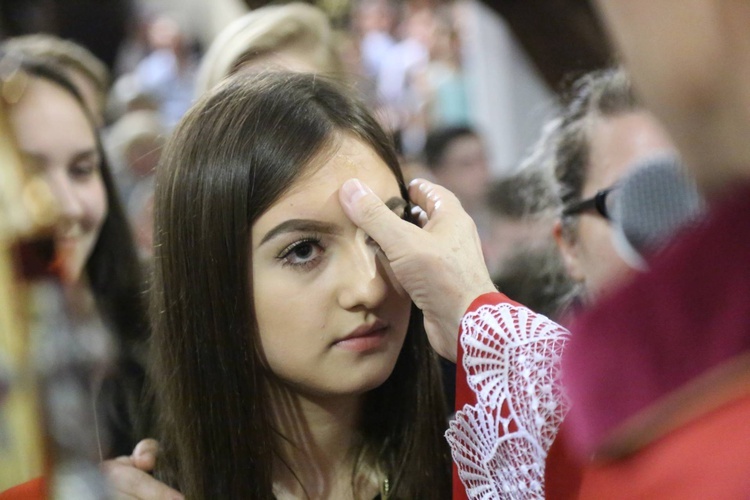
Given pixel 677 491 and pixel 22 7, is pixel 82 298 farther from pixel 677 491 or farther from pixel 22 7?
pixel 22 7

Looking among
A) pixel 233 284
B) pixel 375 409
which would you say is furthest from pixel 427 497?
pixel 233 284

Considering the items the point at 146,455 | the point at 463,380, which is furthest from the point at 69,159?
the point at 463,380

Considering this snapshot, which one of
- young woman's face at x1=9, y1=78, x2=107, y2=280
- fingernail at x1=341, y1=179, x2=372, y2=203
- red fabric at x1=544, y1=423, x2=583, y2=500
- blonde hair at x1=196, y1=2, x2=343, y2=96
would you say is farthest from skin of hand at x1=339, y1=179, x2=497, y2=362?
blonde hair at x1=196, y1=2, x2=343, y2=96

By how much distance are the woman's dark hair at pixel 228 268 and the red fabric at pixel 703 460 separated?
2.19 feet

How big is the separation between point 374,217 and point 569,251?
0.63 meters

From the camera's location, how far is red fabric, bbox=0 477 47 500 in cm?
63

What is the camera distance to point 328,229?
1.09 m

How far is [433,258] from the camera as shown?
1.02 meters

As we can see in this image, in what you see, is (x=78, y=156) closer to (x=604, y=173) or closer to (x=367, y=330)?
(x=367, y=330)

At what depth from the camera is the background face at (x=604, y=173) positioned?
1.44 metres

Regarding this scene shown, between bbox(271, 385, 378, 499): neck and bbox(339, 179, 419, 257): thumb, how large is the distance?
27 centimetres

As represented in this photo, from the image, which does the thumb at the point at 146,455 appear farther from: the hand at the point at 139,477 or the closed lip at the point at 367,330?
the closed lip at the point at 367,330

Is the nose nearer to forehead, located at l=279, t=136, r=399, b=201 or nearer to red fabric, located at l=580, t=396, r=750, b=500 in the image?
forehead, located at l=279, t=136, r=399, b=201

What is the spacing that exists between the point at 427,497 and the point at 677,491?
737mm
